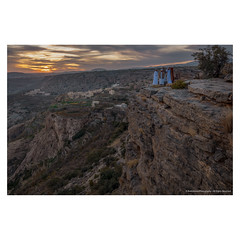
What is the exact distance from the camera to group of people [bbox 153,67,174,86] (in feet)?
20.6

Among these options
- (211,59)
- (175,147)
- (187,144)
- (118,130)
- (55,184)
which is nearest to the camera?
(187,144)

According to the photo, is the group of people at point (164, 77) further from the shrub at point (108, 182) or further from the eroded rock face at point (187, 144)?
the shrub at point (108, 182)

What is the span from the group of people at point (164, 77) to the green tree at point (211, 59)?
93 cm

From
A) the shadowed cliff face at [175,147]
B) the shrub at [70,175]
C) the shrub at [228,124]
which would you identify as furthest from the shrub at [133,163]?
the shrub at [70,175]

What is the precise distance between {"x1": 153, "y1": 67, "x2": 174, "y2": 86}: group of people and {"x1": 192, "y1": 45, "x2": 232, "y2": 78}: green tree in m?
0.93

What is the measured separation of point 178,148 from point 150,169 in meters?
1.35

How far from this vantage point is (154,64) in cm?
671

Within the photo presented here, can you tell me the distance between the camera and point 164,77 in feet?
21.1

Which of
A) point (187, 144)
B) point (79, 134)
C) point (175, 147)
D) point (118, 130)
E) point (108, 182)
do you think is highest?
point (187, 144)

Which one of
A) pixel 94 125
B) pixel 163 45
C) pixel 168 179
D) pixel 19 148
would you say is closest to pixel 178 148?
pixel 168 179

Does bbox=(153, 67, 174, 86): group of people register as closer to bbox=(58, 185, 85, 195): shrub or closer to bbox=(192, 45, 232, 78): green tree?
bbox=(192, 45, 232, 78): green tree

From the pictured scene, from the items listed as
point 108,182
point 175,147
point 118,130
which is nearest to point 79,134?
point 118,130

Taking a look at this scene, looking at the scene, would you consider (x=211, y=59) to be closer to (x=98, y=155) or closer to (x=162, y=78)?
(x=162, y=78)

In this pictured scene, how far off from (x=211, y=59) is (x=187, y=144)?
12.6ft
